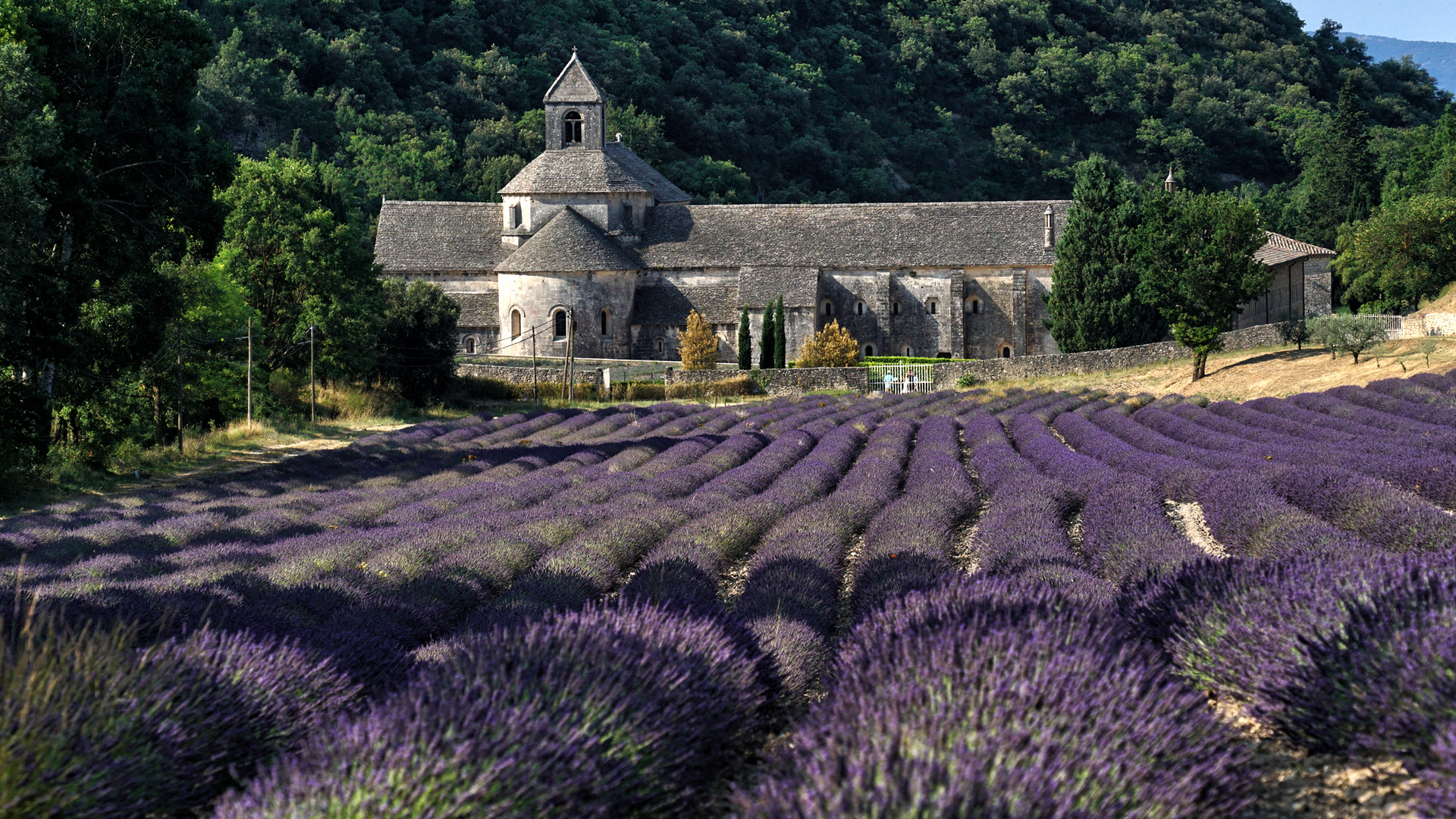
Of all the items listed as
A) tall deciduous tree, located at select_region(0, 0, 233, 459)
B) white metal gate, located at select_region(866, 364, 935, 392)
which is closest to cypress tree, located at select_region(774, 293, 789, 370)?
white metal gate, located at select_region(866, 364, 935, 392)

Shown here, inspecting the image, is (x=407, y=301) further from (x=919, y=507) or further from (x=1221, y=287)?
(x=919, y=507)

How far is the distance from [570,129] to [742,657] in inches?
2108

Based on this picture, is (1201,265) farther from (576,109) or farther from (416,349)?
(576,109)

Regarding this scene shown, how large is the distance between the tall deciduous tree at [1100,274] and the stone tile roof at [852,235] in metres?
5.80

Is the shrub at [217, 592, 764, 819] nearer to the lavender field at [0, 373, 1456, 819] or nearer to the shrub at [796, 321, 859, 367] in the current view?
the lavender field at [0, 373, 1456, 819]

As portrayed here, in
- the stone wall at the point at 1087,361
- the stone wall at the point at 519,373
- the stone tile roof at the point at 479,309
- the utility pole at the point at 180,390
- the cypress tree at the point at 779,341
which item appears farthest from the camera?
the stone tile roof at the point at 479,309

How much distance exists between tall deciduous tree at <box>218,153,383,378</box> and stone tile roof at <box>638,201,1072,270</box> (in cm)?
1979

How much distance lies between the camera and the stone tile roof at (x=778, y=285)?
49.0 metres

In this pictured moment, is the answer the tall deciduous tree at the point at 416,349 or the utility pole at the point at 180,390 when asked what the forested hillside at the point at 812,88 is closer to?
the tall deciduous tree at the point at 416,349

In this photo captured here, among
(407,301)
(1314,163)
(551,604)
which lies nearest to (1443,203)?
(1314,163)

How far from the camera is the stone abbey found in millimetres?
49500

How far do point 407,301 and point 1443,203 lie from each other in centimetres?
4152

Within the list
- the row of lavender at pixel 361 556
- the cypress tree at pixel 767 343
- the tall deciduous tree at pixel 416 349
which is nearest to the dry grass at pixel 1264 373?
the cypress tree at pixel 767 343

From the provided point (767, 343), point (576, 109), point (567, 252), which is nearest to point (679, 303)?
point (567, 252)
